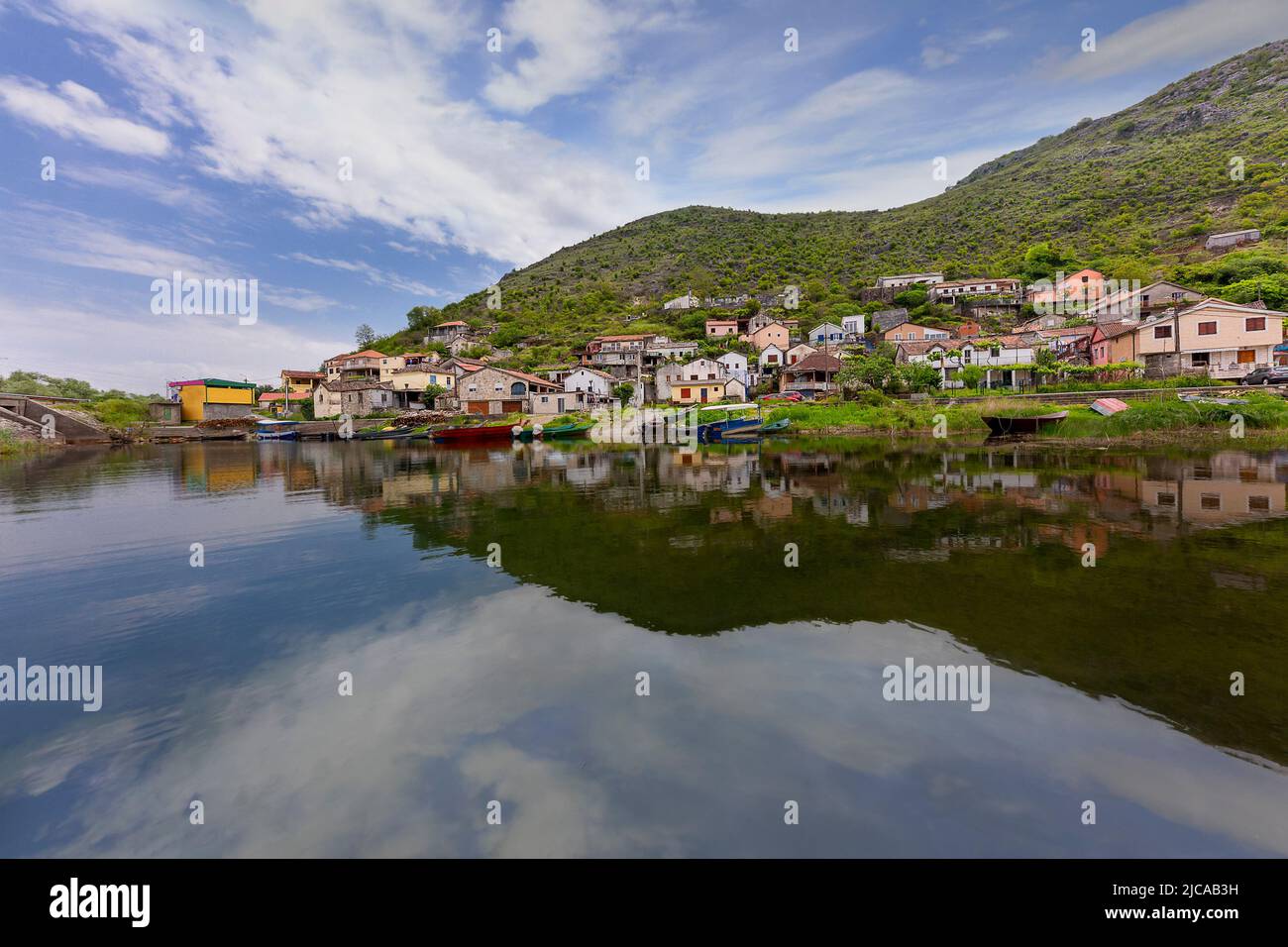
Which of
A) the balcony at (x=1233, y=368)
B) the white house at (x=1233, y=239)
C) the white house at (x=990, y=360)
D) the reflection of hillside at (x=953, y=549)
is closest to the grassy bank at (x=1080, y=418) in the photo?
the reflection of hillside at (x=953, y=549)

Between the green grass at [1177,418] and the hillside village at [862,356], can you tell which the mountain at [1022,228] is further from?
the green grass at [1177,418]

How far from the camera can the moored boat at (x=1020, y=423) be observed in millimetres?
36844

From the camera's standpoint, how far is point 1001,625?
26.2ft

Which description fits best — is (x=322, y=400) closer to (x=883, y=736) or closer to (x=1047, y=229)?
(x=883, y=736)

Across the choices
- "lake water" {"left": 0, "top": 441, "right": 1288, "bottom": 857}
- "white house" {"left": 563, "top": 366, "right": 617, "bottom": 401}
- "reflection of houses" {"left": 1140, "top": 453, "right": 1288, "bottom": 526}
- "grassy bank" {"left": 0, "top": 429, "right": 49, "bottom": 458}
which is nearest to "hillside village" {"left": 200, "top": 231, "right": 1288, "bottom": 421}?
"white house" {"left": 563, "top": 366, "right": 617, "bottom": 401}

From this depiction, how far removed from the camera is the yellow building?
70.9 metres

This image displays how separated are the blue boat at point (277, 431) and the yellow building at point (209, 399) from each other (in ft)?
36.5

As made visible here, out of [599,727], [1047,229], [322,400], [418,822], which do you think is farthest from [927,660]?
[1047,229]

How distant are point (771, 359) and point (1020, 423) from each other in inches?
1895

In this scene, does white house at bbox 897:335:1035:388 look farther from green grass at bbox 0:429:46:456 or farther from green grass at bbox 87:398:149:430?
green grass at bbox 87:398:149:430

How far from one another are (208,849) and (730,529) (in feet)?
38.3

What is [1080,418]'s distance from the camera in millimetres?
37375
